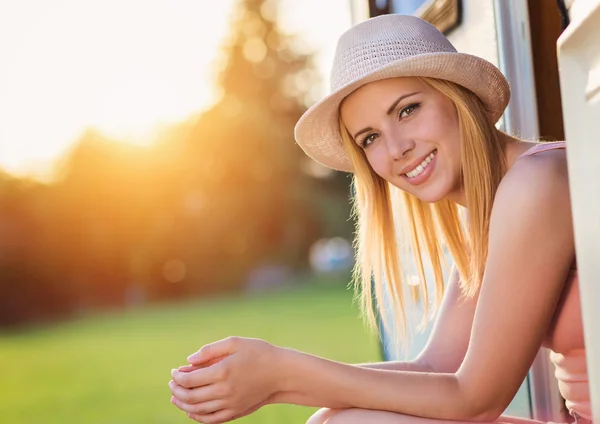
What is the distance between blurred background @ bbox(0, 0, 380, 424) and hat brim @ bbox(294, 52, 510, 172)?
10338 millimetres

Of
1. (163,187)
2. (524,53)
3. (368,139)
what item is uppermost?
(163,187)

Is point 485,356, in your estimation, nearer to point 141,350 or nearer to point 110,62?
point 141,350

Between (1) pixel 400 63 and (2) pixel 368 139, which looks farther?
(2) pixel 368 139

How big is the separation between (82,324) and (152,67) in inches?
536

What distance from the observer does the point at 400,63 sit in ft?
6.07

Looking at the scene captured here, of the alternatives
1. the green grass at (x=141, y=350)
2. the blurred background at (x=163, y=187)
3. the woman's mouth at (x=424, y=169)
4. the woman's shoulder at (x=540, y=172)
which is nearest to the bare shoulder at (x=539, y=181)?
the woman's shoulder at (x=540, y=172)

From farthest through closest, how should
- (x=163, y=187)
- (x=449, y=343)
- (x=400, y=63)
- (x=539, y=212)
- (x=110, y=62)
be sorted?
(x=110, y=62) < (x=163, y=187) < (x=449, y=343) < (x=400, y=63) < (x=539, y=212)

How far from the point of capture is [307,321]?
18.3 meters

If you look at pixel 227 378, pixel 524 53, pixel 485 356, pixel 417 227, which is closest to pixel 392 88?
pixel 417 227

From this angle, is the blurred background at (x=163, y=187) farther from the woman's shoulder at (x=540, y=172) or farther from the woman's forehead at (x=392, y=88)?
the woman's shoulder at (x=540, y=172)

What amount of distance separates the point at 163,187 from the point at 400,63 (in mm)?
24404

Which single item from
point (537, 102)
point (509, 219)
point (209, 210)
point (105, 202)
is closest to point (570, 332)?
point (509, 219)

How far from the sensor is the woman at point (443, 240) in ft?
5.39

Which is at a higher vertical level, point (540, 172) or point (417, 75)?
point (417, 75)
